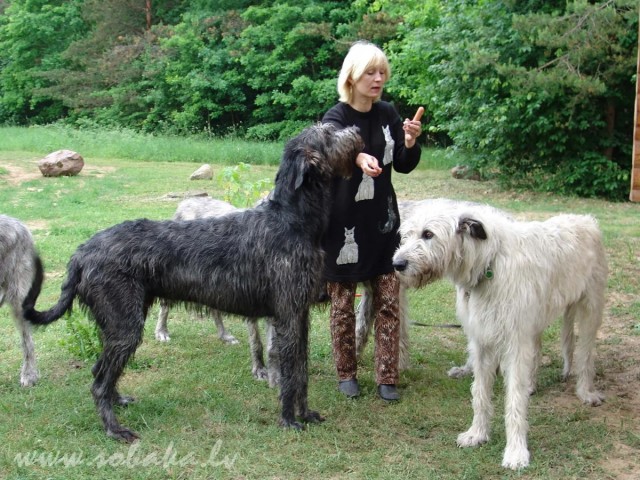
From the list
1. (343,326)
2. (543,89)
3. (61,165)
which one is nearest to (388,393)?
(343,326)

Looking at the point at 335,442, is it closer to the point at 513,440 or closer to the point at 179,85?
the point at 513,440

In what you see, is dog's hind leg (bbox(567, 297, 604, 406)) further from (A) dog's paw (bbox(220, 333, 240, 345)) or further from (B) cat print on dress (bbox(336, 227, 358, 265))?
(A) dog's paw (bbox(220, 333, 240, 345))

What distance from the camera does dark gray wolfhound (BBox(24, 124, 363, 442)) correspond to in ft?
14.8

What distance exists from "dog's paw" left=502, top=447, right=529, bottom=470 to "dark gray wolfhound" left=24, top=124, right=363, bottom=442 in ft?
4.32

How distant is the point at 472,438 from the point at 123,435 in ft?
7.21

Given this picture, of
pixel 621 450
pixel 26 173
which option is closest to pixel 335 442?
pixel 621 450

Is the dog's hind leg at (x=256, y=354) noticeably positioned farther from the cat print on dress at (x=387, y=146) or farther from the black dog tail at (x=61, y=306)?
the cat print on dress at (x=387, y=146)

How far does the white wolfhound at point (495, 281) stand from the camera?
404 centimetres

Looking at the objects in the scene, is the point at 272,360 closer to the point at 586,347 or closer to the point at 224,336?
the point at 224,336

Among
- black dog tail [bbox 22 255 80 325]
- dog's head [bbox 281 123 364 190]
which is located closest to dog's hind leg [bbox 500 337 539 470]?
dog's head [bbox 281 123 364 190]

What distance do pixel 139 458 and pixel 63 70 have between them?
36.7 m

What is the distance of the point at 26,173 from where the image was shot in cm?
1777

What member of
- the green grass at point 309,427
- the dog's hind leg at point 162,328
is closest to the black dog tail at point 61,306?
the green grass at point 309,427

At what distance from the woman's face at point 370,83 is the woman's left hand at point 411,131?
0.30 m
